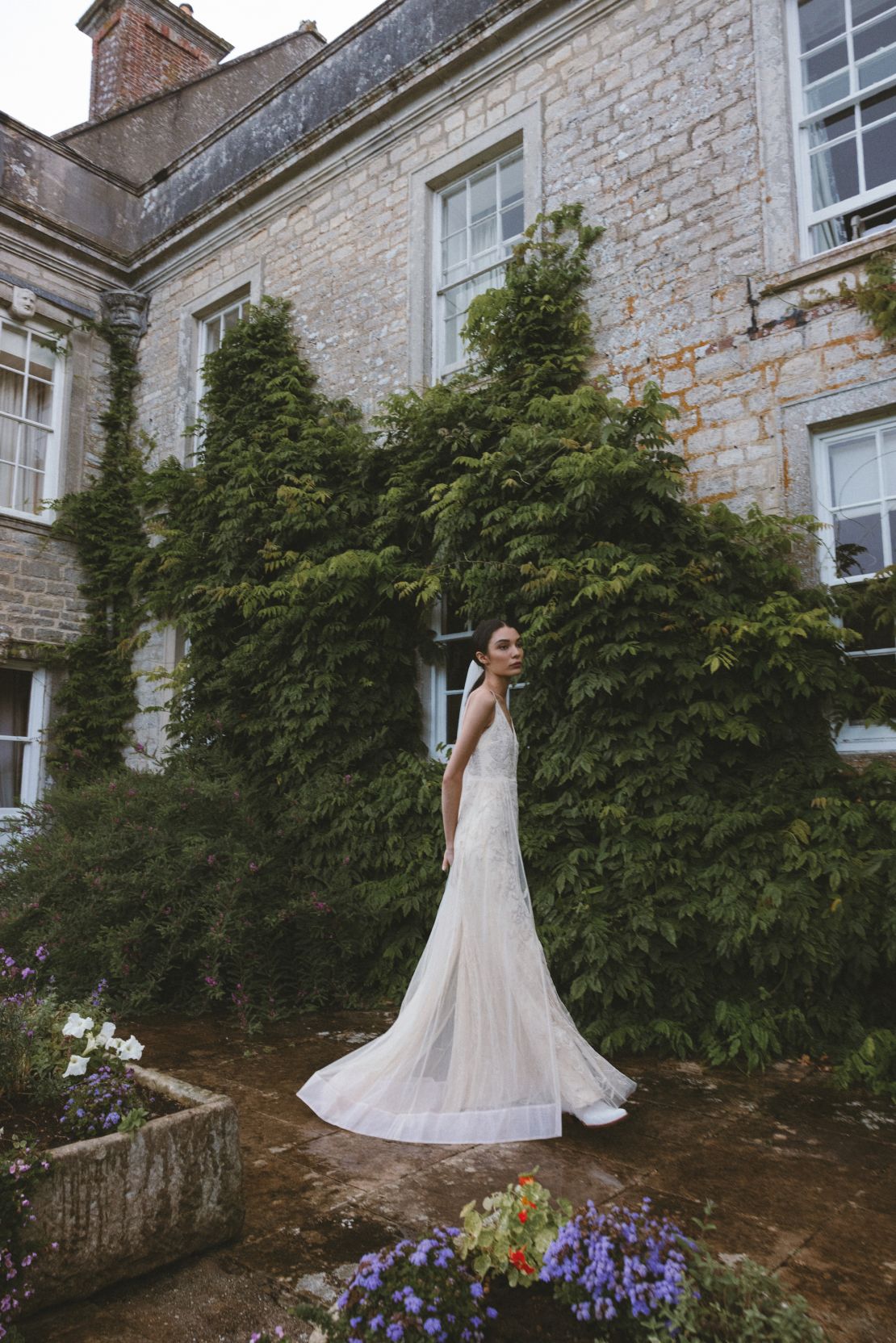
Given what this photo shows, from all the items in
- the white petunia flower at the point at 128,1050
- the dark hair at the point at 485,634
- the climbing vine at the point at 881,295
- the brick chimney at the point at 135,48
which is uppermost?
the brick chimney at the point at 135,48

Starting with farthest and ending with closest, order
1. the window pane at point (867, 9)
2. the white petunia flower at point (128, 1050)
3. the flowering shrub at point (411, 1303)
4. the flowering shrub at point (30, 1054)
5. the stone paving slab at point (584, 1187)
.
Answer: the window pane at point (867, 9) → the white petunia flower at point (128, 1050) → the flowering shrub at point (30, 1054) → the stone paving slab at point (584, 1187) → the flowering shrub at point (411, 1303)

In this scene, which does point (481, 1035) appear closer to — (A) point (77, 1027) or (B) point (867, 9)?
(A) point (77, 1027)

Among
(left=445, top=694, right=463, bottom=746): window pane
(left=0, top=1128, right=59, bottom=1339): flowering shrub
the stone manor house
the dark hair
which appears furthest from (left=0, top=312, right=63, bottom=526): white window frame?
(left=0, top=1128, right=59, bottom=1339): flowering shrub

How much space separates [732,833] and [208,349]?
837 cm

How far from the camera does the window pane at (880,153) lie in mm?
5480

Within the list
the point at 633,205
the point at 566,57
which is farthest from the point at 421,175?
the point at 633,205

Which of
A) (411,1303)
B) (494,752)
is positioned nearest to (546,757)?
(494,752)

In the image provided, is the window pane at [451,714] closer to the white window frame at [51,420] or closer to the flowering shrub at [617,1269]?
the flowering shrub at [617,1269]

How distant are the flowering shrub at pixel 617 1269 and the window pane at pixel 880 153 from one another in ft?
19.4

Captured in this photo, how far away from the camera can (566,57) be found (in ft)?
22.7

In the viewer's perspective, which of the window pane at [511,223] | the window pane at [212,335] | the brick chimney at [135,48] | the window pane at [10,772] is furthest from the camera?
the brick chimney at [135,48]

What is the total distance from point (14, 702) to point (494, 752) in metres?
7.72

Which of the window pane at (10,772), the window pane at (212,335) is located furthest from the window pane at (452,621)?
the window pane at (10,772)

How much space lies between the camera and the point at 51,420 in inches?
403
